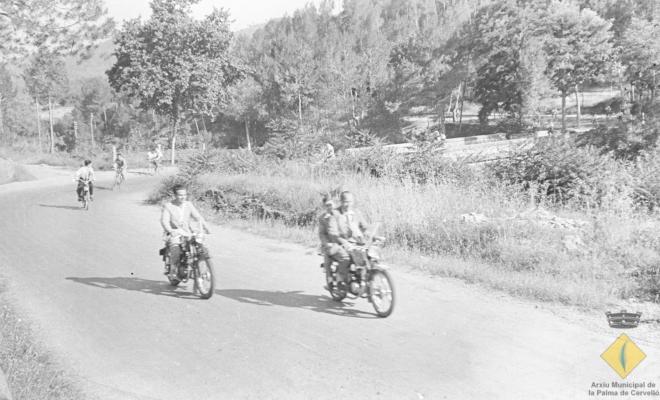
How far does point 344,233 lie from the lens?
26.9ft

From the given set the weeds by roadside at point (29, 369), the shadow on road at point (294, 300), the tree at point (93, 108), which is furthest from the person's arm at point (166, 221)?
the tree at point (93, 108)

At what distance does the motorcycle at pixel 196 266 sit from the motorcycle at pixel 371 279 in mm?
2098

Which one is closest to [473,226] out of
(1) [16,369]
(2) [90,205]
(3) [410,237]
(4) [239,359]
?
(3) [410,237]

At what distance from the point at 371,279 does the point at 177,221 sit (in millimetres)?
3285

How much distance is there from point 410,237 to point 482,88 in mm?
42297

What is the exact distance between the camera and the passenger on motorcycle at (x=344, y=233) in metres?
8.14

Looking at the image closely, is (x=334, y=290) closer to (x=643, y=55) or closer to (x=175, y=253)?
(x=175, y=253)

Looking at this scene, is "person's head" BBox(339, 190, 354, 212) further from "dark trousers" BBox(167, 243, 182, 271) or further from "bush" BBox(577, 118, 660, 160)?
"bush" BBox(577, 118, 660, 160)

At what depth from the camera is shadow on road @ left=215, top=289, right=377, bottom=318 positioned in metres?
8.12

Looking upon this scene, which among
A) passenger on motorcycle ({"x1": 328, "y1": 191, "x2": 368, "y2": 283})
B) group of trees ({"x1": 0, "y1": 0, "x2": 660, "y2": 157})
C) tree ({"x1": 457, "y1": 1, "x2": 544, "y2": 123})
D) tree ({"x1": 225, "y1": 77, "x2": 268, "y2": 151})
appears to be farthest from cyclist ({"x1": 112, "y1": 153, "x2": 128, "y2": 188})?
tree ({"x1": 225, "y1": 77, "x2": 268, "y2": 151})

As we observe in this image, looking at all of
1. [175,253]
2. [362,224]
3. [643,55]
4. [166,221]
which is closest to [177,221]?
[166,221]

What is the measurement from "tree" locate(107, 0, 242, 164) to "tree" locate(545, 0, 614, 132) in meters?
25.9

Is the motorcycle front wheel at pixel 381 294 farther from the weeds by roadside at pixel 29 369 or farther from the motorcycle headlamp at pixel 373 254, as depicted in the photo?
the weeds by roadside at pixel 29 369

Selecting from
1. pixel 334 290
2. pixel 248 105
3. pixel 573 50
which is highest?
pixel 573 50
